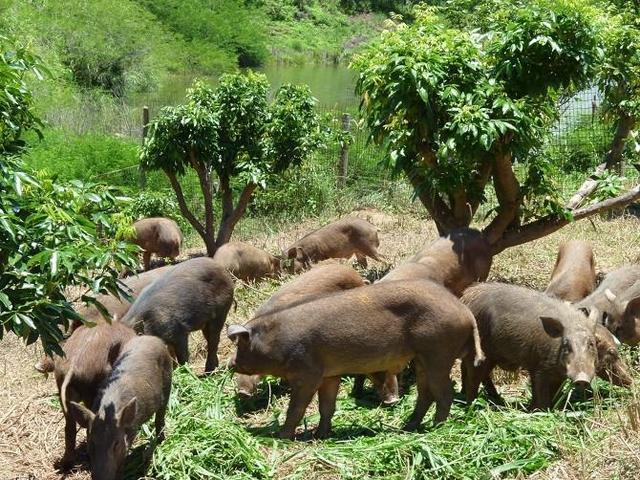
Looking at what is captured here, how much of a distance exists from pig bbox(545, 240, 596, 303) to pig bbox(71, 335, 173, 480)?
4.10 m

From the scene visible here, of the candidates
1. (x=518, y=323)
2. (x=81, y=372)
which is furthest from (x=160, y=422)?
(x=518, y=323)

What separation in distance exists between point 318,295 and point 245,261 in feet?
16.0

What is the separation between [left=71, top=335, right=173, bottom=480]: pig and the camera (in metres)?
6.26

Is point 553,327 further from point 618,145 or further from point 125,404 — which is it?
point 618,145

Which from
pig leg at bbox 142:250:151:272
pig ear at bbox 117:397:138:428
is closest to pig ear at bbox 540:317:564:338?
pig ear at bbox 117:397:138:428

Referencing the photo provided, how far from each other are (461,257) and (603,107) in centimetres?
363

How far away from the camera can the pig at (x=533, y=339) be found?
23.5 feet

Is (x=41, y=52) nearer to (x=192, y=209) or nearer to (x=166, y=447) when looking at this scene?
(x=192, y=209)

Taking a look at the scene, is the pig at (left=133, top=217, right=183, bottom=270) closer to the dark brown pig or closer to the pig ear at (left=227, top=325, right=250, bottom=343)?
the pig ear at (left=227, top=325, right=250, bottom=343)

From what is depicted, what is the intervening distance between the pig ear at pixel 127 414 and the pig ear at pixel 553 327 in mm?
3193

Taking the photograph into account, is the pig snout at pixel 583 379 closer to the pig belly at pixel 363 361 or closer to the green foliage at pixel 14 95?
the pig belly at pixel 363 361

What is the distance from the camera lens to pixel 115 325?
769cm

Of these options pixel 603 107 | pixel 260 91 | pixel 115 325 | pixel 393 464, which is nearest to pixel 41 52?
pixel 260 91

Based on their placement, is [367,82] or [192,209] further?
[192,209]
